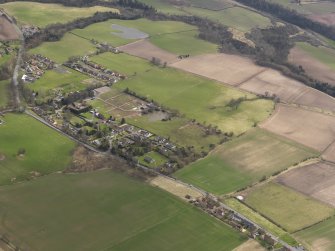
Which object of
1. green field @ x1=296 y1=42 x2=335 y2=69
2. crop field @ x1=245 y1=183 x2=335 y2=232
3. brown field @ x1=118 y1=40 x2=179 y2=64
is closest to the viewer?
crop field @ x1=245 y1=183 x2=335 y2=232

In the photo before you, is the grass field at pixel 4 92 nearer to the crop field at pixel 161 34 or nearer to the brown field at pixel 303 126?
the crop field at pixel 161 34

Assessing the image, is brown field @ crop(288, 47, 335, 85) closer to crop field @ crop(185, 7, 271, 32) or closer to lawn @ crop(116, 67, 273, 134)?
crop field @ crop(185, 7, 271, 32)

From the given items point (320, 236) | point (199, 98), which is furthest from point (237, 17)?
point (320, 236)

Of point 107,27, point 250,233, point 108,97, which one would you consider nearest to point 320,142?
point 250,233

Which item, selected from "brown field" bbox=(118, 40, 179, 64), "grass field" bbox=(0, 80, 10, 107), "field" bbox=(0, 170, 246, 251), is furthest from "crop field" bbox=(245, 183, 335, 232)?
"brown field" bbox=(118, 40, 179, 64)

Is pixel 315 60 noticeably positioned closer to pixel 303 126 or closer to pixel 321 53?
pixel 321 53
